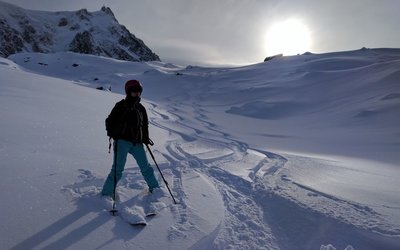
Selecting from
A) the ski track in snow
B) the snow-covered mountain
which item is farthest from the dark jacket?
the snow-covered mountain

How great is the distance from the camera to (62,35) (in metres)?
178

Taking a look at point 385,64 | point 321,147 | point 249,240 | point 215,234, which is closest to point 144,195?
point 215,234

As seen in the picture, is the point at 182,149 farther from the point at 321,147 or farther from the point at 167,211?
the point at 321,147

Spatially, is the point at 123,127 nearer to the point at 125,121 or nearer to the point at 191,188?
the point at 125,121

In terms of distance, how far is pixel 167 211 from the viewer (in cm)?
472

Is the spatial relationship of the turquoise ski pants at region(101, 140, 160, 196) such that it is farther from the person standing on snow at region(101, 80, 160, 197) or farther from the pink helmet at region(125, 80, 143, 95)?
the pink helmet at region(125, 80, 143, 95)

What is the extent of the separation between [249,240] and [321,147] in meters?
8.80

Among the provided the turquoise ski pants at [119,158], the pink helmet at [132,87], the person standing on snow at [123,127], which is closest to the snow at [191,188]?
the turquoise ski pants at [119,158]

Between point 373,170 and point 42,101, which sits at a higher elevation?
point 373,170

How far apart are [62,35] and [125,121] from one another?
635 feet

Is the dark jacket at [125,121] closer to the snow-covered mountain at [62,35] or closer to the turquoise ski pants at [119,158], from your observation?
the turquoise ski pants at [119,158]

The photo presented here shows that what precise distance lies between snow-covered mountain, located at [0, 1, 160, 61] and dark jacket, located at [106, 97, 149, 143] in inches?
6583

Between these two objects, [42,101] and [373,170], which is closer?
[373,170]

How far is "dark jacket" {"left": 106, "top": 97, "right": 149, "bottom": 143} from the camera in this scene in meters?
4.84
